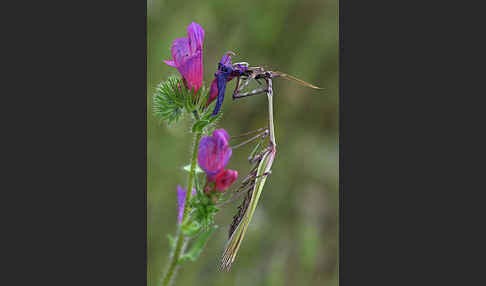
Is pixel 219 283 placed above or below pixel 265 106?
below

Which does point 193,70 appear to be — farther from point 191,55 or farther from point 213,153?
point 213,153

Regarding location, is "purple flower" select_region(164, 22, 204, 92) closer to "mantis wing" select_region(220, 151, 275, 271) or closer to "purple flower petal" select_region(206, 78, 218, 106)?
"purple flower petal" select_region(206, 78, 218, 106)

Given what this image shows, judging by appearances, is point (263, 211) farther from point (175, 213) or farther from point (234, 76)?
point (234, 76)

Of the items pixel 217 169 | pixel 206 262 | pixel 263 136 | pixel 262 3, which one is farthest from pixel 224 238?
pixel 262 3

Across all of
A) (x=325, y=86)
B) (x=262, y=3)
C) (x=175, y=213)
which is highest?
(x=262, y=3)

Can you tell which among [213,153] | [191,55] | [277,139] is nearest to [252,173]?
[213,153]

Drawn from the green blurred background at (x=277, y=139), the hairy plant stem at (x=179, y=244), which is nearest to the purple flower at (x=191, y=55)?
the hairy plant stem at (x=179, y=244)

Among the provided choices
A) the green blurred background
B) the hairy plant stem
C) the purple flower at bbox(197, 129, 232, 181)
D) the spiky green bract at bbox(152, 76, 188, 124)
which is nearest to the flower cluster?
the purple flower at bbox(197, 129, 232, 181)
